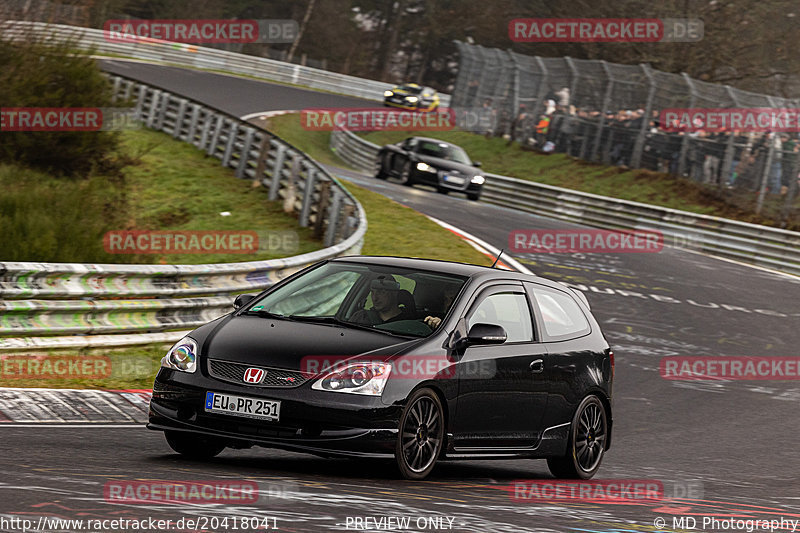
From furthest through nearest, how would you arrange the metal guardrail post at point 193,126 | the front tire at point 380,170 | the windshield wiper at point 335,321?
the front tire at point 380,170, the metal guardrail post at point 193,126, the windshield wiper at point 335,321

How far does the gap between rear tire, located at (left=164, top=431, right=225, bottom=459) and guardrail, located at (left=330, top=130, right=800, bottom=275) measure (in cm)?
2079

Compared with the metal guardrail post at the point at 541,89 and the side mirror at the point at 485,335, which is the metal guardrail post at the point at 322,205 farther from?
the metal guardrail post at the point at 541,89

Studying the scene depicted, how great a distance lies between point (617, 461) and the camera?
34.5 ft

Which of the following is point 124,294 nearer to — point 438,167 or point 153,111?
point 438,167

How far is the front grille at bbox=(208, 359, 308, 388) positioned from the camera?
7.28m

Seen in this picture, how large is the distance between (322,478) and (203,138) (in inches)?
894

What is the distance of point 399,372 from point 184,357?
4.53 ft

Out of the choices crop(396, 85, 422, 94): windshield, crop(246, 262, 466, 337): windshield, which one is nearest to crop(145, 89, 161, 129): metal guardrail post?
crop(246, 262, 466, 337): windshield

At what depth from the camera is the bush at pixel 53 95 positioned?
68.9 ft

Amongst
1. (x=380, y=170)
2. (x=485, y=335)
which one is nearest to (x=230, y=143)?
(x=380, y=170)

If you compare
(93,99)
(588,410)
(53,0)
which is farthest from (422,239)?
(588,410)

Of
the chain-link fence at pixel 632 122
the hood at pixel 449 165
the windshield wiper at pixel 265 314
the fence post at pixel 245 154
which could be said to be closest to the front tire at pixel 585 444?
the windshield wiper at pixel 265 314

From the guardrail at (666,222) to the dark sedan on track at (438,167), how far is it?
62.5 inches

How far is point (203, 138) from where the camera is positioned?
2908cm
